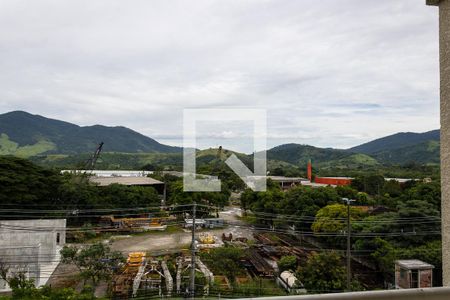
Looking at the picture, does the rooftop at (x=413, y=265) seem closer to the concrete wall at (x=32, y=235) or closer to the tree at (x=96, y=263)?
the tree at (x=96, y=263)

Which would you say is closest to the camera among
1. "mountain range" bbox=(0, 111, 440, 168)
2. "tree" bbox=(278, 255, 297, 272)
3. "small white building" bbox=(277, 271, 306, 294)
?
"small white building" bbox=(277, 271, 306, 294)

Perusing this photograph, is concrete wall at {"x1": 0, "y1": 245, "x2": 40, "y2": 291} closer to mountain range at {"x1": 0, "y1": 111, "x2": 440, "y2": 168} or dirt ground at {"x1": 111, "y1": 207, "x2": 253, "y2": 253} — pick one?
dirt ground at {"x1": 111, "y1": 207, "x2": 253, "y2": 253}

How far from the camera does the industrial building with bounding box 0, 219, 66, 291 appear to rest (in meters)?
5.18

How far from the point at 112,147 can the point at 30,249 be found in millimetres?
32152

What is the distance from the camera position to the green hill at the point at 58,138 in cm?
3137

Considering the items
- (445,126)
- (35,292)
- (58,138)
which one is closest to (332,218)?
(35,292)

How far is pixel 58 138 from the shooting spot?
115ft

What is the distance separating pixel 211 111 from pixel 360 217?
17.2ft

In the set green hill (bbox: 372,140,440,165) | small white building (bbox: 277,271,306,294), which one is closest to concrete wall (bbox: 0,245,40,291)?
small white building (bbox: 277,271,306,294)

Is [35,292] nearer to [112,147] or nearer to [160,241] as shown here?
[160,241]

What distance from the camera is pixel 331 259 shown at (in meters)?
4.79

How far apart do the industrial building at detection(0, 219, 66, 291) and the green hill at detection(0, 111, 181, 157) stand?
2299 cm

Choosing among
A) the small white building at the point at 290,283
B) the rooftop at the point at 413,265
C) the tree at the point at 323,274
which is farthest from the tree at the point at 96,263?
the rooftop at the point at 413,265

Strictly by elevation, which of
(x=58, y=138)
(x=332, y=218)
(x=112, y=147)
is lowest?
(x=332, y=218)
